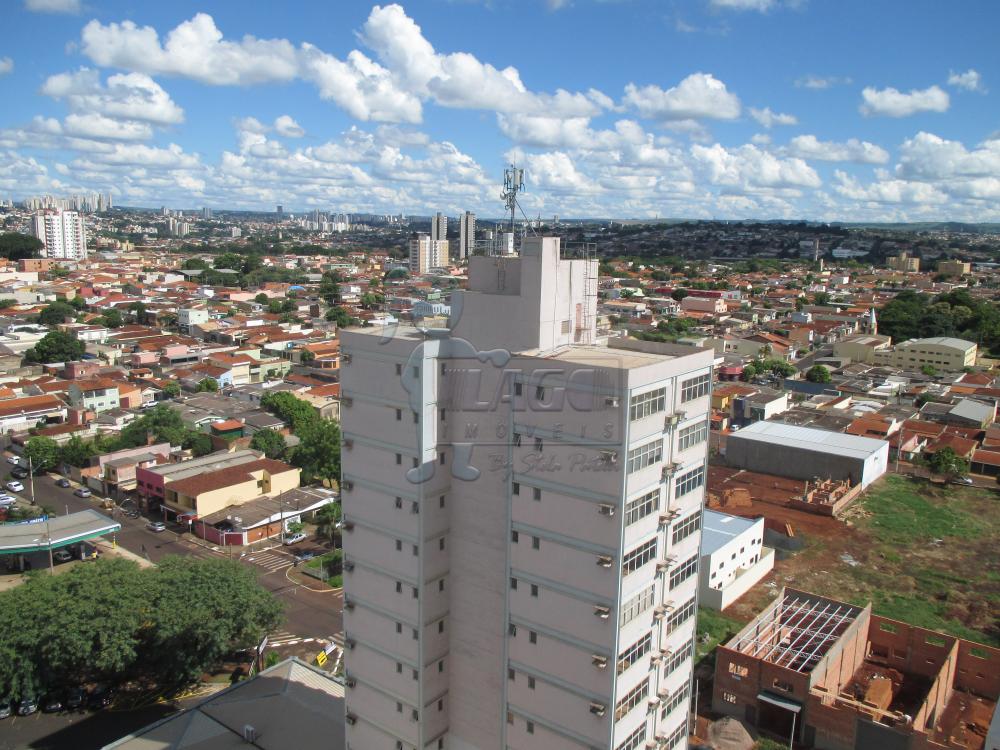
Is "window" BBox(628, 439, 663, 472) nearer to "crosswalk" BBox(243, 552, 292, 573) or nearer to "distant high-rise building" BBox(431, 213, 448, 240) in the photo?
"crosswalk" BBox(243, 552, 292, 573)

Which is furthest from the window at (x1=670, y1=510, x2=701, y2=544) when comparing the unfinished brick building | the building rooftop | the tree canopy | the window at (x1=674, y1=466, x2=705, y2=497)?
the building rooftop

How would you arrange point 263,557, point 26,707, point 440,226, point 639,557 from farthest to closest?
point 440,226 < point 263,557 < point 26,707 < point 639,557

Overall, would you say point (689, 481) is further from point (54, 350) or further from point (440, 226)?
point (440, 226)

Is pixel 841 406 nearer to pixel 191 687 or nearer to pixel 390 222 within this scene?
pixel 191 687

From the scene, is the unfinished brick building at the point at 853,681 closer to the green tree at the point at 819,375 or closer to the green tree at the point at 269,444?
the green tree at the point at 269,444

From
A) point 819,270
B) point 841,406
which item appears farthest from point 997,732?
point 819,270

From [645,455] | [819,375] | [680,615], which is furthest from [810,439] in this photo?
[645,455]

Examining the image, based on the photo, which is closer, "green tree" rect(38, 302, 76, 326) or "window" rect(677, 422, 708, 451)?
"window" rect(677, 422, 708, 451)

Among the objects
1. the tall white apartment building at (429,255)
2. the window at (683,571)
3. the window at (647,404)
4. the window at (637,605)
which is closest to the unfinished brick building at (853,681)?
the window at (683,571)
